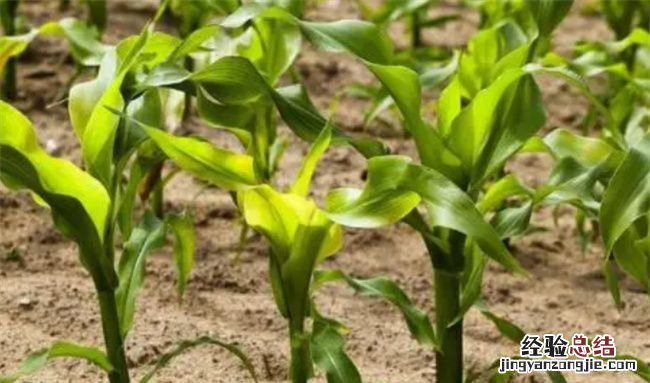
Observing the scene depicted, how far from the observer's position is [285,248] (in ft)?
6.76

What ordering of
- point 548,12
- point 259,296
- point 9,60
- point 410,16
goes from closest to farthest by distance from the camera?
point 548,12 < point 259,296 < point 9,60 < point 410,16

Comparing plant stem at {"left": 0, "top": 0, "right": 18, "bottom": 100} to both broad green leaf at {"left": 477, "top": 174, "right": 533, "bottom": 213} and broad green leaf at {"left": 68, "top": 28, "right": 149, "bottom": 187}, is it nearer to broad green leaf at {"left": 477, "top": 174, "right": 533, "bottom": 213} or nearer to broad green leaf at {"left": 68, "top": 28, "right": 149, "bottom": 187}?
broad green leaf at {"left": 68, "top": 28, "right": 149, "bottom": 187}

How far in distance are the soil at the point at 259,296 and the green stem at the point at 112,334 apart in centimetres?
33

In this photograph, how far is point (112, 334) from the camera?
212 centimetres

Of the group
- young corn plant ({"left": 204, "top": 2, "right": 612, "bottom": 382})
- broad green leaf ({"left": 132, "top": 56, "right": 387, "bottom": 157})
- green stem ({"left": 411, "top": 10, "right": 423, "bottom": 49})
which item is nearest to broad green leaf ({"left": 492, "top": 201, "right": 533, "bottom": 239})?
young corn plant ({"left": 204, "top": 2, "right": 612, "bottom": 382})

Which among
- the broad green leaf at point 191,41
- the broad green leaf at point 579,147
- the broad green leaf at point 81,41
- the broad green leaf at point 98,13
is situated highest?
the broad green leaf at point 191,41

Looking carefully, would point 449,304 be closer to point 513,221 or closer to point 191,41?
point 513,221

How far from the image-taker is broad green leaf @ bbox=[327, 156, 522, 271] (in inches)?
75.4

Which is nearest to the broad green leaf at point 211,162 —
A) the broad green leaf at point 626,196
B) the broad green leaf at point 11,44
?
the broad green leaf at point 626,196

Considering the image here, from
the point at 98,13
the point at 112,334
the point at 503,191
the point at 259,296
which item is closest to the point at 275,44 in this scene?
the point at 259,296

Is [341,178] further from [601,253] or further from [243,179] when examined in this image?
[243,179]

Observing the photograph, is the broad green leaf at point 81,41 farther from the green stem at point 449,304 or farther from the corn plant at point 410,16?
the green stem at point 449,304

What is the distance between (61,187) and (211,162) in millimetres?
208

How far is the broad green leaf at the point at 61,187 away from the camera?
198 cm
